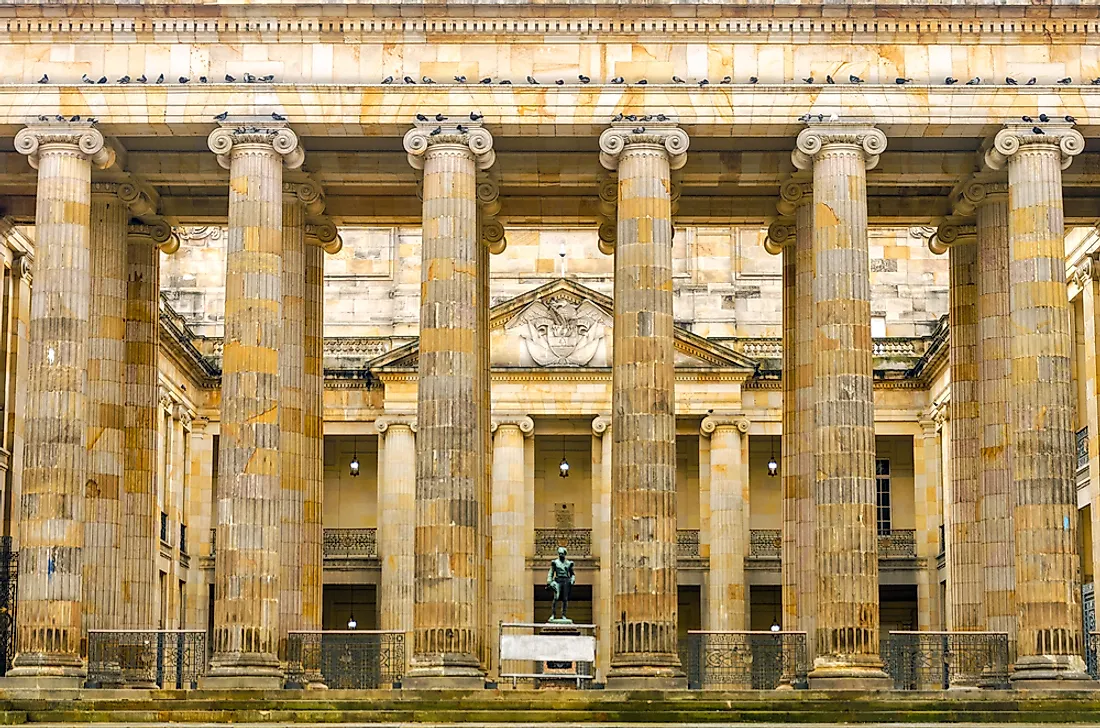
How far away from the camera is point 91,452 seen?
45750 millimetres

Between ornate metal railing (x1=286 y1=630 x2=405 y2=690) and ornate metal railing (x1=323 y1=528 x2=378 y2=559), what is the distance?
83.6 feet

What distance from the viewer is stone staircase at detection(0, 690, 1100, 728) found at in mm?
38312

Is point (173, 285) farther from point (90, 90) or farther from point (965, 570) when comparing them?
point (965, 570)

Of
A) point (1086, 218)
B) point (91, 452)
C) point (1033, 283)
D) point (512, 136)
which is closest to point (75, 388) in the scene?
Result: point (91, 452)

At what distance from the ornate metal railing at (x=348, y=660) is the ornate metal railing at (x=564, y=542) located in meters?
25.0

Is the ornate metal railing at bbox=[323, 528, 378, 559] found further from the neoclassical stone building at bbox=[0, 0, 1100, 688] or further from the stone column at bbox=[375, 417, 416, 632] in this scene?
the neoclassical stone building at bbox=[0, 0, 1100, 688]

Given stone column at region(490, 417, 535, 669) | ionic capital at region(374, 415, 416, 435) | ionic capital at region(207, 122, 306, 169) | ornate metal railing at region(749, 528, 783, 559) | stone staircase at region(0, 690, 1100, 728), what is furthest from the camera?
ornate metal railing at region(749, 528, 783, 559)

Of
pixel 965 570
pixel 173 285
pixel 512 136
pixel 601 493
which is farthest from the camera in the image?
pixel 173 285

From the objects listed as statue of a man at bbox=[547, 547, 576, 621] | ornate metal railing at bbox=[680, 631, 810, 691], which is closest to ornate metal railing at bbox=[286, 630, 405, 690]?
statue of a man at bbox=[547, 547, 576, 621]

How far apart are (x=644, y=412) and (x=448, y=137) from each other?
7176 millimetres

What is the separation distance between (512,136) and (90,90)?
29.7ft

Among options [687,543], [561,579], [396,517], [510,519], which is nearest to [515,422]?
[510,519]

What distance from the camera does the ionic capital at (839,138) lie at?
1683 inches

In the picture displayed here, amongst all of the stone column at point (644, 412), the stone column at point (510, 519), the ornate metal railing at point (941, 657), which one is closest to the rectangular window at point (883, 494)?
the stone column at point (510, 519)
